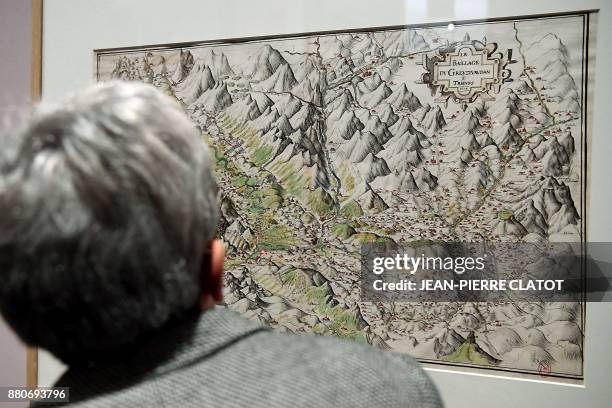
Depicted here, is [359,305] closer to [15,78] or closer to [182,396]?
[182,396]

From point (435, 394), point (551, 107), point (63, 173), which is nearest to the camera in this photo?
point (63, 173)

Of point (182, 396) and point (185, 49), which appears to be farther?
point (185, 49)

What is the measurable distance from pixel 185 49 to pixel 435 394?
3.69 feet

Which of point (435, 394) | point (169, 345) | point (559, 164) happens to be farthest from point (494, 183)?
point (169, 345)

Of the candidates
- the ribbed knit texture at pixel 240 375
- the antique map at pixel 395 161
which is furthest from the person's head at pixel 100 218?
the antique map at pixel 395 161

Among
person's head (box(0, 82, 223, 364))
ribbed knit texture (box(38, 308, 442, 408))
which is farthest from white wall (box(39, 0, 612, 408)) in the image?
person's head (box(0, 82, 223, 364))

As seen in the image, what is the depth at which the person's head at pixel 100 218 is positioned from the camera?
44cm

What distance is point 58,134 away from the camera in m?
0.46

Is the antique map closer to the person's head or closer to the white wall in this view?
the white wall

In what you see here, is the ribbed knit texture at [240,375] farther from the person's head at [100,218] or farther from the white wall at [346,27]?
the white wall at [346,27]

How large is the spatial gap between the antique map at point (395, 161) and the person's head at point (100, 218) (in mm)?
754

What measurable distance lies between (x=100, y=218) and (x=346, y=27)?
0.93m

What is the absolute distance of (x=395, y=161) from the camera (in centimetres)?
120

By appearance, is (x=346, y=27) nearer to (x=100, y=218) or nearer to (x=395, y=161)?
(x=395, y=161)
